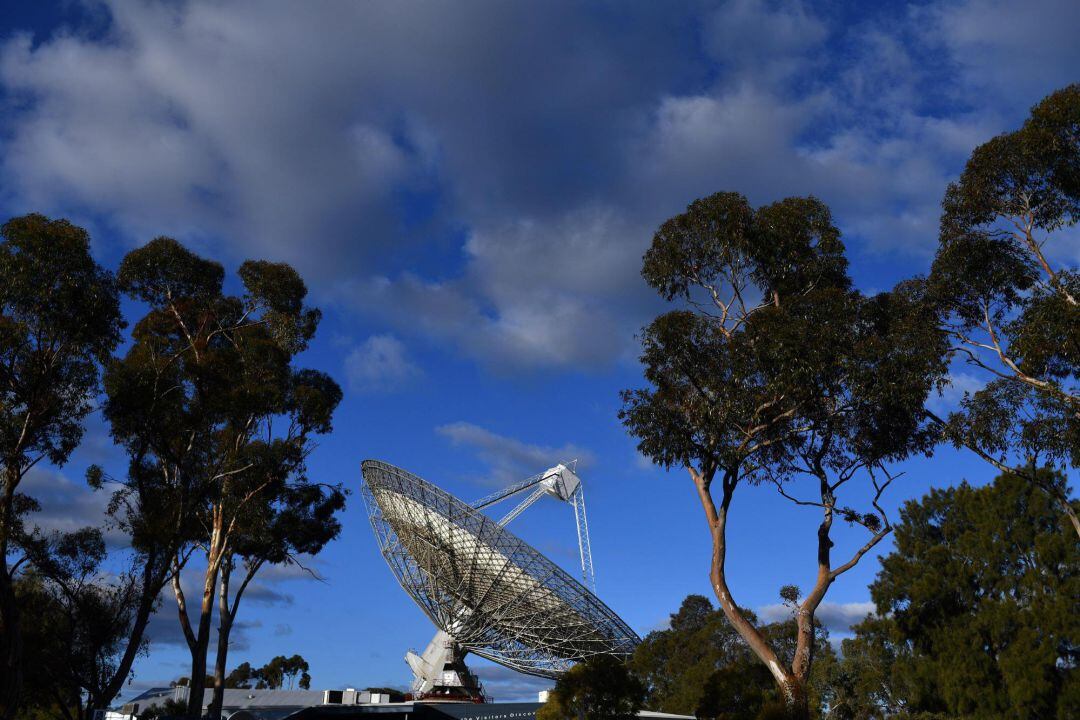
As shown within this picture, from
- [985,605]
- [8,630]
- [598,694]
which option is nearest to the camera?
[8,630]

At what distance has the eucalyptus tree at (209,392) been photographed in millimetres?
25078

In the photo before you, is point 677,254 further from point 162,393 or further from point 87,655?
point 87,655

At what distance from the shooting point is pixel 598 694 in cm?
2383

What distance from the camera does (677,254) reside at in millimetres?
25000

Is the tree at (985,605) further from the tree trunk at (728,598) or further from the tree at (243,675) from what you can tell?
the tree at (243,675)

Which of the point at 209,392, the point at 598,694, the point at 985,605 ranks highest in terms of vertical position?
the point at 209,392

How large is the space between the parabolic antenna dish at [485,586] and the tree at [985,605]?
42.3 feet

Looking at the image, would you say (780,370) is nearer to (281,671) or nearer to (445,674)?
(445,674)

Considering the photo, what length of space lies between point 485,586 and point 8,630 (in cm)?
2514

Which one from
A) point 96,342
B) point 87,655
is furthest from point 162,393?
point 87,655

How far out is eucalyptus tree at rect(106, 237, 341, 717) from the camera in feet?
82.3

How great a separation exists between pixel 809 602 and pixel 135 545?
1815 cm

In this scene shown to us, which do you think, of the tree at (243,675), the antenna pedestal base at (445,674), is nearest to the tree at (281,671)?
the tree at (243,675)

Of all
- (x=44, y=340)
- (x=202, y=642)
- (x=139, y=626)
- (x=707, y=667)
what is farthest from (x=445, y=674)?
(x=44, y=340)
